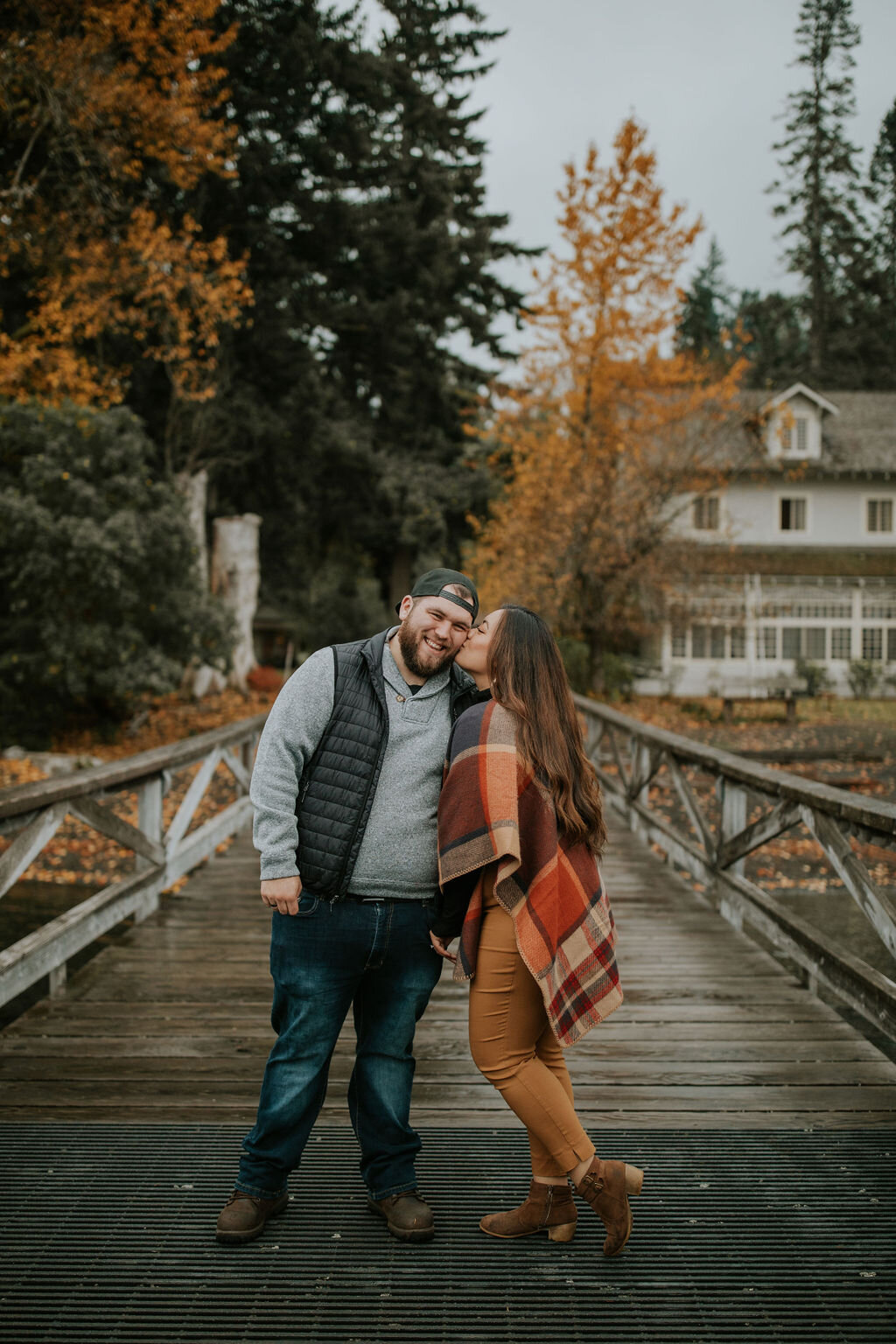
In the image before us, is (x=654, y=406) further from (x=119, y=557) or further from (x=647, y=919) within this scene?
(x=647, y=919)

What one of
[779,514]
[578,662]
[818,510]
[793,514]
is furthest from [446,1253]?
[818,510]

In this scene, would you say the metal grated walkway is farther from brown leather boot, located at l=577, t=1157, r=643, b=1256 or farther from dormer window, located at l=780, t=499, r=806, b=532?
dormer window, located at l=780, t=499, r=806, b=532

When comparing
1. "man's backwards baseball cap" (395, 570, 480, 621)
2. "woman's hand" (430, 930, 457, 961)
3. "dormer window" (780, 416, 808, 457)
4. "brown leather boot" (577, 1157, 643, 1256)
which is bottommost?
"brown leather boot" (577, 1157, 643, 1256)

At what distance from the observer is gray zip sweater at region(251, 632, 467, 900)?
2.49m

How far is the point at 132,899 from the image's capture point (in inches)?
211

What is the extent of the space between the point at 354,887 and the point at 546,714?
0.68 m

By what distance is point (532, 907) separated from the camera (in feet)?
7.99

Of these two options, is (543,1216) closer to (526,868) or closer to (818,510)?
(526,868)

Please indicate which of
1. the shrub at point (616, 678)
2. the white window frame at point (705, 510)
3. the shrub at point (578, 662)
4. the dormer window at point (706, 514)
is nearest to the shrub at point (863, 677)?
the white window frame at point (705, 510)

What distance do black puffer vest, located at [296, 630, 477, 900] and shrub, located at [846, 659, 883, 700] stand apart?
2621 cm

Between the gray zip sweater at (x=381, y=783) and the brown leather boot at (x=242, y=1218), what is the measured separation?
2.74 feet

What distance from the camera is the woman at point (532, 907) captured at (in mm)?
2404

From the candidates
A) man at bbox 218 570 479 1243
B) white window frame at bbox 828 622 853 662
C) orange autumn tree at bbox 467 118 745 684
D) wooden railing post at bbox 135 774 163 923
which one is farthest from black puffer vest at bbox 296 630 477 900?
white window frame at bbox 828 622 853 662

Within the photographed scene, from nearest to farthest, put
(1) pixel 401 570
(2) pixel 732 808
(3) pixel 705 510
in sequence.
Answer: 1. (2) pixel 732 808
2. (1) pixel 401 570
3. (3) pixel 705 510
